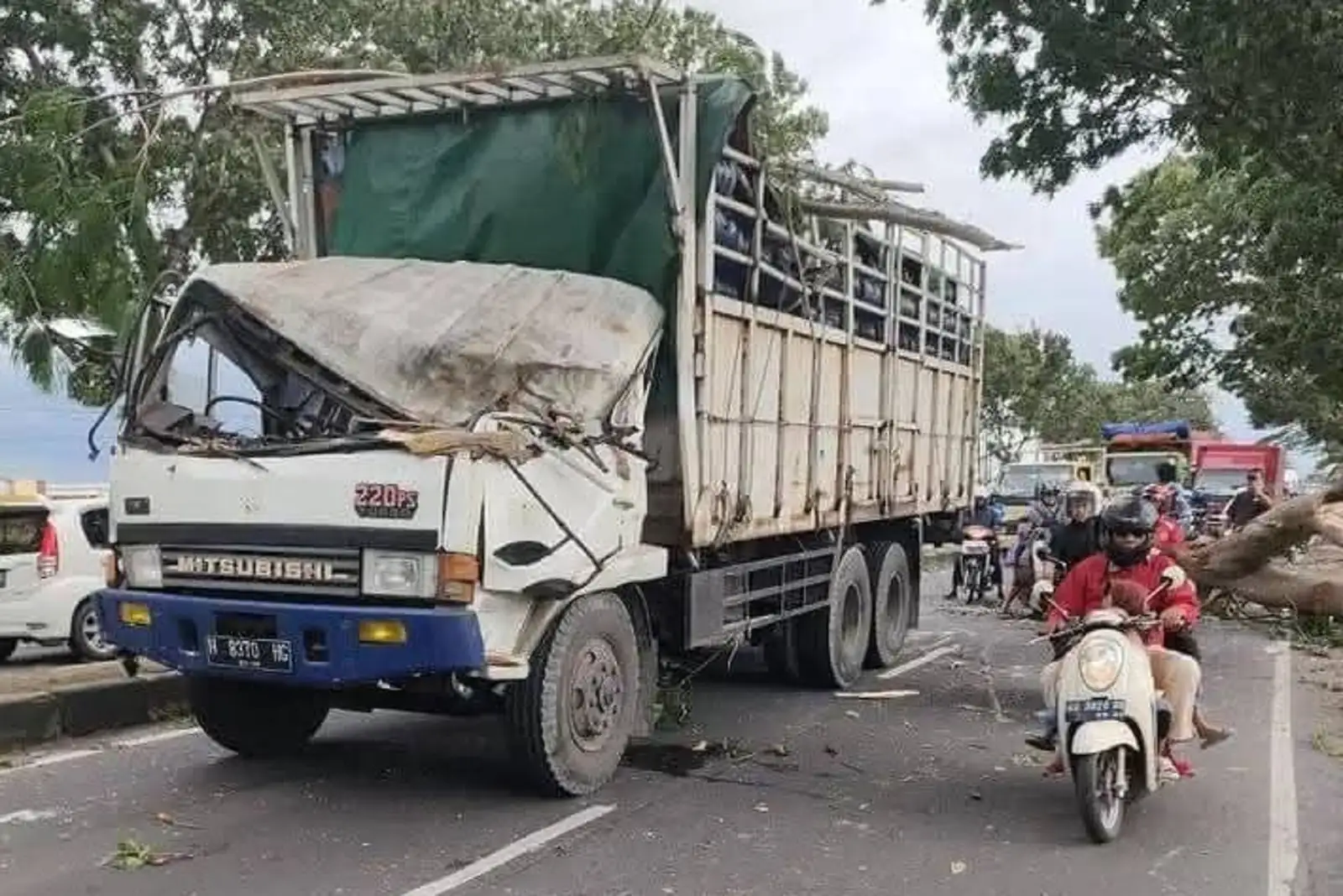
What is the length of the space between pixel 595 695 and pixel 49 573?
671cm

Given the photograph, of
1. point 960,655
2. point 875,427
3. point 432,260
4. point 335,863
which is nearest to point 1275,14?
point 875,427

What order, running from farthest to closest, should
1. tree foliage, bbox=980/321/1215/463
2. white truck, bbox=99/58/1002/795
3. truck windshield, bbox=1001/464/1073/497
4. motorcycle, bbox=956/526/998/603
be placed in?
tree foliage, bbox=980/321/1215/463 → truck windshield, bbox=1001/464/1073/497 → motorcycle, bbox=956/526/998/603 → white truck, bbox=99/58/1002/795

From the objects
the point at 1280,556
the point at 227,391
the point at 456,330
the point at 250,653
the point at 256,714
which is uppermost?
the point at 456,330

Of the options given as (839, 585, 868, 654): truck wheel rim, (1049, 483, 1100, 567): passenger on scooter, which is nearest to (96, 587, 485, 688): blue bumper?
(1049, 483, 1100, 567): passenger on scooter

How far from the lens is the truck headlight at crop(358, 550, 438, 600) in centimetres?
546

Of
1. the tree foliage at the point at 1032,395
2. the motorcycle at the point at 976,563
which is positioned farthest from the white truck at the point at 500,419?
the tree foliage at the point at 1032,395

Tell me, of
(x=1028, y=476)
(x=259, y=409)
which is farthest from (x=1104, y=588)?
(x=1028, y=476)

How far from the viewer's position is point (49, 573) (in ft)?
36.7

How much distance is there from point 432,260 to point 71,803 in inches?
126

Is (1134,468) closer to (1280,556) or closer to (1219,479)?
(1219,479)

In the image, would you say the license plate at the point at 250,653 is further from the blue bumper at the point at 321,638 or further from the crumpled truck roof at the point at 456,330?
the crumpled truck roof at the point at 456,330

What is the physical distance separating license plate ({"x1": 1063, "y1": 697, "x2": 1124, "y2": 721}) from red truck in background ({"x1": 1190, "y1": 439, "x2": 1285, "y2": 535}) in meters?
24.6

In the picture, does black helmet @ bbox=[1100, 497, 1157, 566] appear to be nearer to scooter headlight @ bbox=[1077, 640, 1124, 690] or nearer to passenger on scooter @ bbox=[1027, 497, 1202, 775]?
passenger on scooter @ bbox=[1027, 497, 1202, 775]

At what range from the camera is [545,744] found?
600 cm
